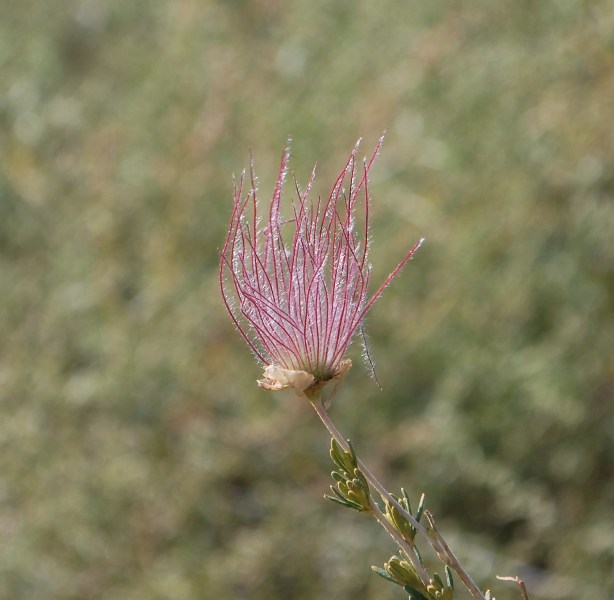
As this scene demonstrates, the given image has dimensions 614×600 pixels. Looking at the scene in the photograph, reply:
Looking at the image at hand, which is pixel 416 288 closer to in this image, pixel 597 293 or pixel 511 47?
pixel 597 293

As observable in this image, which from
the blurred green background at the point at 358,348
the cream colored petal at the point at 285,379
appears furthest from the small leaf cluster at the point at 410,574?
the blurred green background at the point at 358,348

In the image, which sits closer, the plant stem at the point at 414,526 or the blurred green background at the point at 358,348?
the plant stem at the point at 414,526

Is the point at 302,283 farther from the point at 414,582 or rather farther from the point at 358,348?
the point at 358,348

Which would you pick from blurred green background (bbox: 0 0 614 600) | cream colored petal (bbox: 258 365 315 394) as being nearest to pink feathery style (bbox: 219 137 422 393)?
cream colored petal (bbox: 258 365 315 394)

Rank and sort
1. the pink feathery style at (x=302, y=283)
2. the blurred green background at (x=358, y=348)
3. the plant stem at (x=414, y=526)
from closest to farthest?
the plant stem at (x=414, y=526) < the pink feathery style at (x=302, y=283) < the blurred green background at (x=358, y=348)

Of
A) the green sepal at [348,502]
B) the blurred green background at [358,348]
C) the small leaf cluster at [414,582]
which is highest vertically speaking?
the blurred green background at [358,348]

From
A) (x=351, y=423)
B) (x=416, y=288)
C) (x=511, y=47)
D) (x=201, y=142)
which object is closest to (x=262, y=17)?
(x=201, y=142)

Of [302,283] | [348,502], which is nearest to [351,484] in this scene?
[348,502]

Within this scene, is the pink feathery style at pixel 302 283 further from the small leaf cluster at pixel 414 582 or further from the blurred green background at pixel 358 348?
the blurred green background at pixel 358 348
